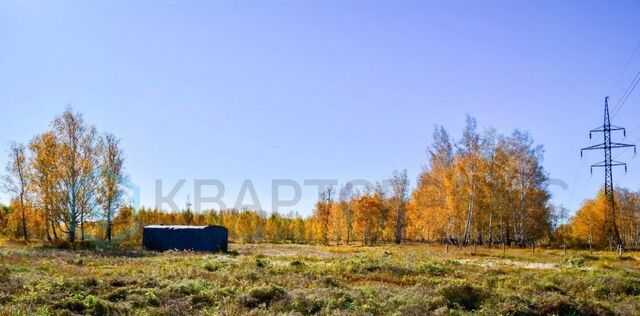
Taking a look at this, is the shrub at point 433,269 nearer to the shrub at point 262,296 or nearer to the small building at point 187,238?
the shrub at point 262,296

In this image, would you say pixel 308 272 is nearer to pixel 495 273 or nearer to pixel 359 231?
pixel 495 273

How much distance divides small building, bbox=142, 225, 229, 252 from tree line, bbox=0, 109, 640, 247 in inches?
201

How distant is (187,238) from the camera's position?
42.8m

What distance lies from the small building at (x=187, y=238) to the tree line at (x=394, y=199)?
5.12 metres

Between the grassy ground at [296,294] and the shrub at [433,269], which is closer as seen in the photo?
the grassy ground at [296,294]

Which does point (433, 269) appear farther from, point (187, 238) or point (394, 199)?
point (394, 199)

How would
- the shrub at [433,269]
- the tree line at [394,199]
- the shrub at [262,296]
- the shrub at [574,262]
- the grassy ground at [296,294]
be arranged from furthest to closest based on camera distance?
the tree line at [394,199] < the shrub at [574,262] < the shrub at [433,269] < the shrub at [262,296] < the grassy ground at [296,294]

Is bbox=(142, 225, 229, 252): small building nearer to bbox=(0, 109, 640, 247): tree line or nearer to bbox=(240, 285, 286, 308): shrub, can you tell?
bbox=(0, 109, 640, 247): tree line

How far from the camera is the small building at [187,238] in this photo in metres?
42.4

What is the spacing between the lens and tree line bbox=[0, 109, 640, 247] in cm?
4216

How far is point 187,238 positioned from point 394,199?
36895 millimetres

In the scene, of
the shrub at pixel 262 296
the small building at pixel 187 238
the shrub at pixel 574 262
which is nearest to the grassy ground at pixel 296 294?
the shrub at pixel 262 296

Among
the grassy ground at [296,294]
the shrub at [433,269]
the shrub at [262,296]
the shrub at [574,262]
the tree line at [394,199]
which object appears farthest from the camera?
the tree line at [394,199]

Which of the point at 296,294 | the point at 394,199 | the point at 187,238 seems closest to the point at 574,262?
the point at 296,294
